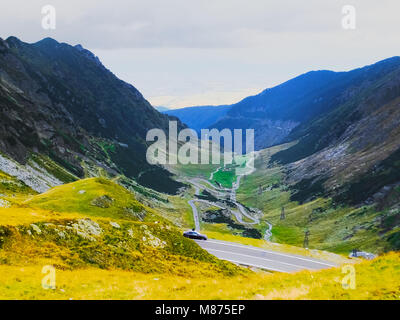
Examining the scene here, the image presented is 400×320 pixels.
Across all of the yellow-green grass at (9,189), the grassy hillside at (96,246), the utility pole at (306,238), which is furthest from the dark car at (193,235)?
the utility pole at (306,238)

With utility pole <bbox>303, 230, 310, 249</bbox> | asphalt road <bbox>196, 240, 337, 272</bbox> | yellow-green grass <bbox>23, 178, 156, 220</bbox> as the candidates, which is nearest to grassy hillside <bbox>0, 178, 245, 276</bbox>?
asphalt road <bbox>196, 240, 337, 272</bbox>

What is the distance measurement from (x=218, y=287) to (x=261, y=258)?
123 ft

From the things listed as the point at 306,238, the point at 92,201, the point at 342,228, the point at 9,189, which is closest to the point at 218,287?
the point at 92,201

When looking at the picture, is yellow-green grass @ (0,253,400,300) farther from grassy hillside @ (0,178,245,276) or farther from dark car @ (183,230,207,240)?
dark car @ (183,230,207,240)

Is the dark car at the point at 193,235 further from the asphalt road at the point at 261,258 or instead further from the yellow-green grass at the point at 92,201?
the yellow-green grass at the point at 92,201

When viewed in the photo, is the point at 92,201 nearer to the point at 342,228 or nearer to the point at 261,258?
the point at 261,258

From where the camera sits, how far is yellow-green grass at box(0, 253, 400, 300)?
19.3m

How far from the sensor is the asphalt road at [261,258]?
181 ft

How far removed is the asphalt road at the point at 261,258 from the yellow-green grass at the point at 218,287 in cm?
2906

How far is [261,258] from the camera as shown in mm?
58219

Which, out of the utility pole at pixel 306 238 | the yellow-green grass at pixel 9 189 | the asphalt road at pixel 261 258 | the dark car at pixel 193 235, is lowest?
the utility pole at pixel 306 238
